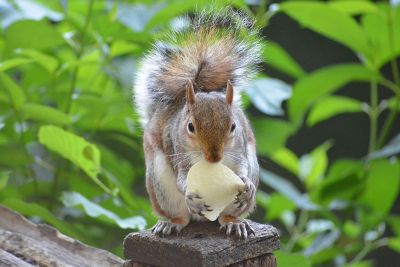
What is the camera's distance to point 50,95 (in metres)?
1.72

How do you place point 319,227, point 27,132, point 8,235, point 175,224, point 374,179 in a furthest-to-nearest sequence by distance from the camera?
1. point 319,227
2. point 374,179
3. point 27,132
4. point 8,235
5. point 175,224

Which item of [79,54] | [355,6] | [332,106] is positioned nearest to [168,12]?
[79,54]

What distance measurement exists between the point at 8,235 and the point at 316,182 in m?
1.07

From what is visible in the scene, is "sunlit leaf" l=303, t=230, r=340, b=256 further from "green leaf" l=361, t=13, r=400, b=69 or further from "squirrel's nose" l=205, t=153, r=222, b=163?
"squirrel's nose" l=205, t=153, r=222, b=163

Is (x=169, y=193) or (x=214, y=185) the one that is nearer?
(x=214, y=185)

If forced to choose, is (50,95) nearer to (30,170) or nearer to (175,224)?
(30,170)

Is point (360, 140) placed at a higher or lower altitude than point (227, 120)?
higher

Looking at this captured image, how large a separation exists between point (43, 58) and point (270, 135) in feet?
1.68

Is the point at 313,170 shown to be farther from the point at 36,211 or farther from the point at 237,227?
the point at 237,227

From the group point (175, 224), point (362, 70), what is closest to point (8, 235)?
point (175, 224)

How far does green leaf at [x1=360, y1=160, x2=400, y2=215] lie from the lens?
179 cm

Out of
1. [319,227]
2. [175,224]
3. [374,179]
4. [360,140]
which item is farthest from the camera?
[360,140]

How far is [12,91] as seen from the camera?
58.6 inches

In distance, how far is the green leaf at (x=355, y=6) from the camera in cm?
181
